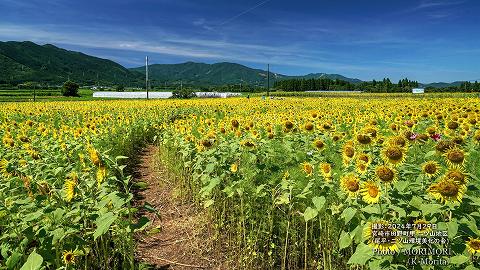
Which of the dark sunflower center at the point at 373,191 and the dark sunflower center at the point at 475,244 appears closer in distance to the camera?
the dark sunflower center at the point at 475,244

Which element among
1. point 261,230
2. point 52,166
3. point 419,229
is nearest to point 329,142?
point 261,230

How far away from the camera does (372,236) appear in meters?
2.69

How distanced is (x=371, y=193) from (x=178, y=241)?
358 centimetres

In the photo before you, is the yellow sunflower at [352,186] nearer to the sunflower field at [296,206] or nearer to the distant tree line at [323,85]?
the sunflower field at [296,206]

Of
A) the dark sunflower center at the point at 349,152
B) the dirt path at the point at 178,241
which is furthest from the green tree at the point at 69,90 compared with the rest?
the dark sunflower center at the point at 349,152

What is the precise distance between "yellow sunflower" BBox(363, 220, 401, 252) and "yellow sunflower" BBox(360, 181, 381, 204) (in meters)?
0.28

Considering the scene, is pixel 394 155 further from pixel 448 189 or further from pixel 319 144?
pixel 319 144

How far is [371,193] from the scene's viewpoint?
298 centimetres

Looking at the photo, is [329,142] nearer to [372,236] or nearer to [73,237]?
[372,236]

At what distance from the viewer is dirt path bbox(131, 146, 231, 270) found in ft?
16.6

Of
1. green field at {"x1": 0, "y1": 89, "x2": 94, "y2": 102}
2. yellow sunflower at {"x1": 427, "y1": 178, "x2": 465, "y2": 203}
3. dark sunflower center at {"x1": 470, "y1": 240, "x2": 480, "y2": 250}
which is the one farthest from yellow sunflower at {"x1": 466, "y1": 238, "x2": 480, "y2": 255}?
green field at {"x1": 0, "y1": 89, "x2": 94, "y2": 102}

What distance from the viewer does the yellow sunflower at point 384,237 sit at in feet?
8.68

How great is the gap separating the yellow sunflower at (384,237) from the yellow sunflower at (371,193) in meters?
0.28

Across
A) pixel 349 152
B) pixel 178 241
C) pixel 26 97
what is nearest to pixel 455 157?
pixel 349 152
